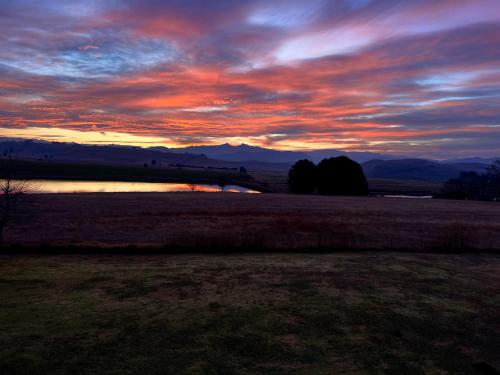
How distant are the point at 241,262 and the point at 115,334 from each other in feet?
25.2

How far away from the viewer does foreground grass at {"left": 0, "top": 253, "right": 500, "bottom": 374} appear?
723 cm

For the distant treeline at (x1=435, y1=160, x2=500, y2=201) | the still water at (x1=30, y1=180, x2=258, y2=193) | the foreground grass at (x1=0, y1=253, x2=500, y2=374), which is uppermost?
the distant treeline at (x1=435, y1=160, x2=500, y2=201)

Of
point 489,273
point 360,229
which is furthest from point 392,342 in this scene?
point 360,229

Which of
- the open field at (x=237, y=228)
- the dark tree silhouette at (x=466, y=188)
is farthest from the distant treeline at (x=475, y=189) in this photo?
the open field at (x=237, y=228)

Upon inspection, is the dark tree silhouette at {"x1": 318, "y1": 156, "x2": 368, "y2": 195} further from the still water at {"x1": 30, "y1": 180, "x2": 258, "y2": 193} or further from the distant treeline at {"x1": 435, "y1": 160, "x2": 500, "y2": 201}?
the distant treeline at {"x1": 435, "y1": 160, "x2": 500, "y2": 201}

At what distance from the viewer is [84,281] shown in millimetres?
12008

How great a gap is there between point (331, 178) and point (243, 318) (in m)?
78.9

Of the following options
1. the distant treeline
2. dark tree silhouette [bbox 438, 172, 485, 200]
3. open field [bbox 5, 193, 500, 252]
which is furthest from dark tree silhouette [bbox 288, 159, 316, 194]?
dark tree silhouette [bbox 438, 172, 485, 200]

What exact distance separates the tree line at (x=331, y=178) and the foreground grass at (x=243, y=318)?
71517 mm

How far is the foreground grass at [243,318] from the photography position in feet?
23.7

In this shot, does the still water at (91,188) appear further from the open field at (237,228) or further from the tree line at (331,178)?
the open field at (237,228)

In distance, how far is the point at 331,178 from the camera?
8544 centimetres

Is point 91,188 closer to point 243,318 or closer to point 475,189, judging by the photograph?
point 243,318

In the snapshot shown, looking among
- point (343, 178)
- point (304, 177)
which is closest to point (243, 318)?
point (343, 178)
